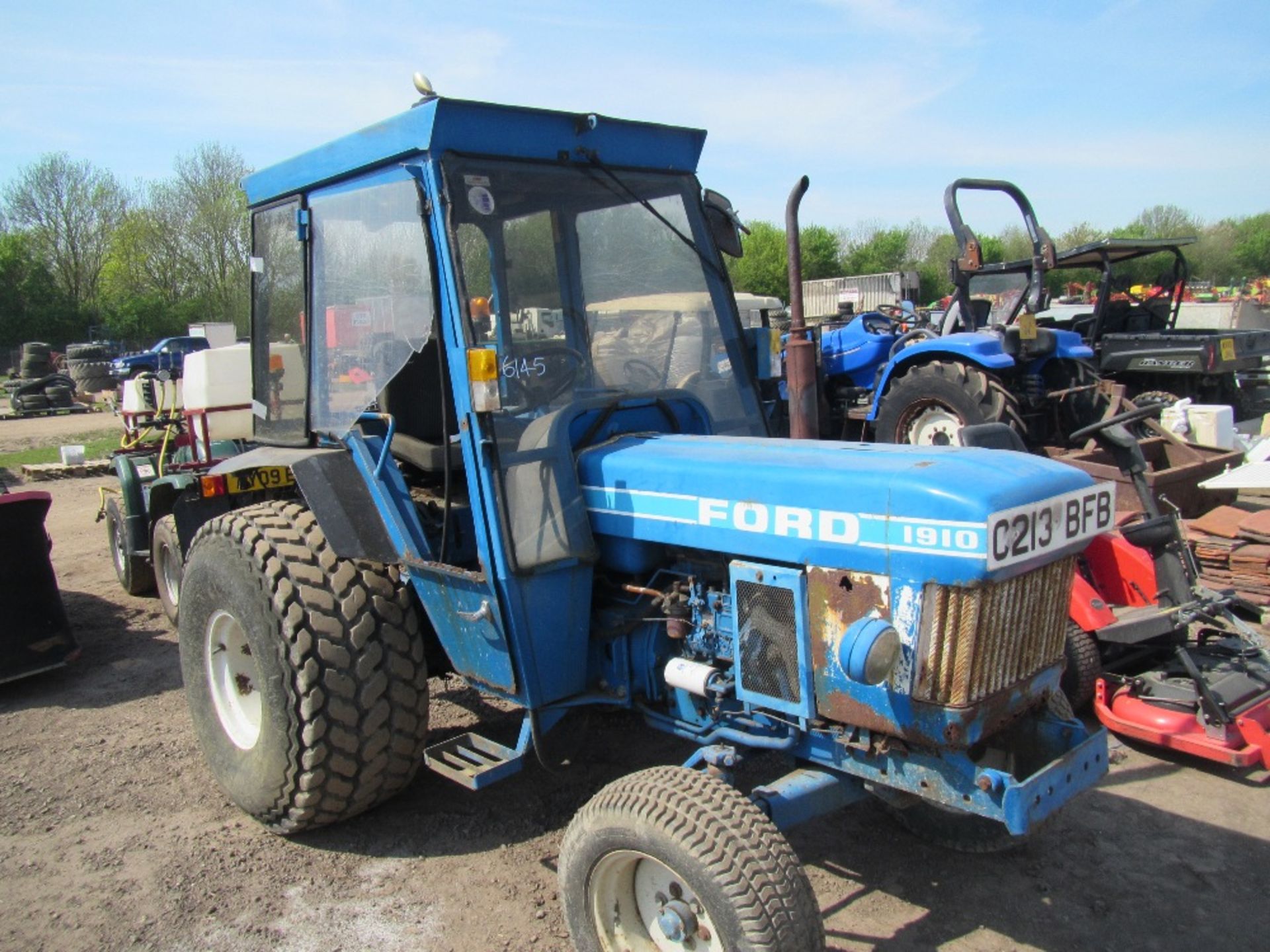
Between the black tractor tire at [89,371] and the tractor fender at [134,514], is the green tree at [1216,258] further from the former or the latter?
the tractor fender at [134,514]

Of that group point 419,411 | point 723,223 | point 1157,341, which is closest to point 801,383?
point 723,223

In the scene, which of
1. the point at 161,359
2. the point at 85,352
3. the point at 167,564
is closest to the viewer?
the point at 167,564

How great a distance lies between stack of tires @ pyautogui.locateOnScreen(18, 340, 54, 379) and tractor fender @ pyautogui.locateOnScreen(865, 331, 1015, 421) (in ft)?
85.9

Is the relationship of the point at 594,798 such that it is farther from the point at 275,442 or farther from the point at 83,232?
the point at 83,232

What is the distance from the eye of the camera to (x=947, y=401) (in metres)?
7.80

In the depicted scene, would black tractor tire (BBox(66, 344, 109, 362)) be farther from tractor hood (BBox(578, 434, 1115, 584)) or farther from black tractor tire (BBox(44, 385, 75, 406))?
tractor hood (BBox(578, 434, 1115, 584))

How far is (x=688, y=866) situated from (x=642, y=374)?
5.46ft

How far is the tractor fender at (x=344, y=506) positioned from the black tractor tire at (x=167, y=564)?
2902 mm

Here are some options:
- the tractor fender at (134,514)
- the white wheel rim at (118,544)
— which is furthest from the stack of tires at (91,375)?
the tractor fender at (134,514)

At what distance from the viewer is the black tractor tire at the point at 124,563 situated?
665cm

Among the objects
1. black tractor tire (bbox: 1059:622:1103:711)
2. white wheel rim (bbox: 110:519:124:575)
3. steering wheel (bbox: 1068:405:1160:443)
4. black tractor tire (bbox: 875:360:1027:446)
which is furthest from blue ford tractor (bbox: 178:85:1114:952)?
black tractor tire (bbox: 875:360:1027:446)

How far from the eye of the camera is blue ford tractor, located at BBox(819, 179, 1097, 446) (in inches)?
305

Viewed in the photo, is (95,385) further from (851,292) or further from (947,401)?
(947,401)

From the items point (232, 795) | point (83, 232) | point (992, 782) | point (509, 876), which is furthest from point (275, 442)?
point (83, 232)
